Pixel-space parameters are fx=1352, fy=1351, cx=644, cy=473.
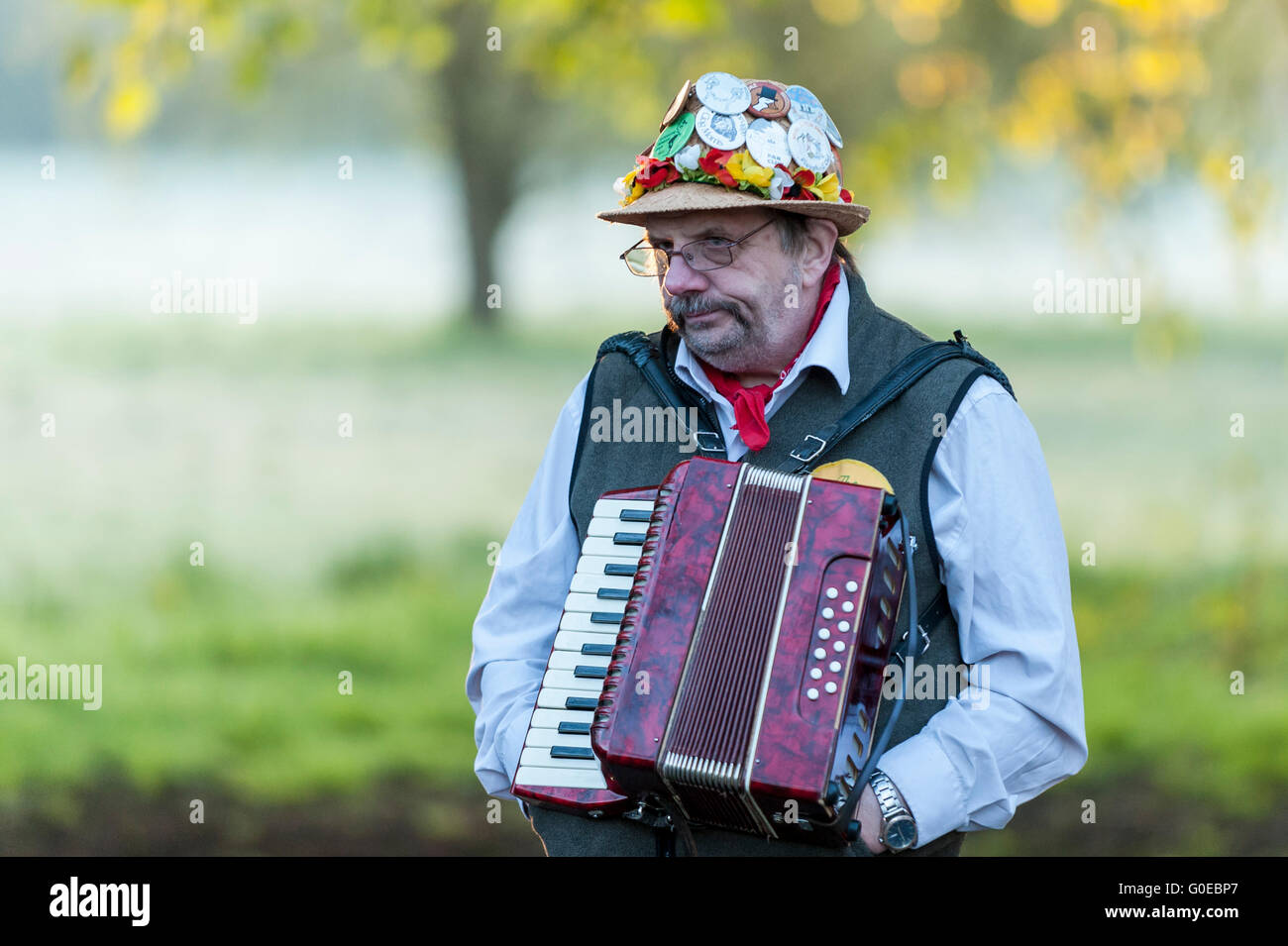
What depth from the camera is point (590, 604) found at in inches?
96.0

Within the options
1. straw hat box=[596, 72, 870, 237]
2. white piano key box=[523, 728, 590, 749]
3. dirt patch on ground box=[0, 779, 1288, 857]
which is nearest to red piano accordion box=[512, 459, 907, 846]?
white piano key box=[523, 728, 590, 749]

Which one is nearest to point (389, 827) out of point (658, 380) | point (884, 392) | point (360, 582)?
point (360, 582)

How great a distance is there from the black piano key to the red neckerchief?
2.07 feet

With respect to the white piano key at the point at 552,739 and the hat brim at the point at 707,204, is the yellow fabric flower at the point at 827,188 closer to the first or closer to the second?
the hat brim at the point at 707,204

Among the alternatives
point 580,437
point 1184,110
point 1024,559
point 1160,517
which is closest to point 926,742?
point 1024,559

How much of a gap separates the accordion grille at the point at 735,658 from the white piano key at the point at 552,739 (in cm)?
24

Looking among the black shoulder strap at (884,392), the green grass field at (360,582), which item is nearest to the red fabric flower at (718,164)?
the black shoulder strap at (884,392)

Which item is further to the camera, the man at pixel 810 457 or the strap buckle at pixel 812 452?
the strap buckle at pixel 812 452

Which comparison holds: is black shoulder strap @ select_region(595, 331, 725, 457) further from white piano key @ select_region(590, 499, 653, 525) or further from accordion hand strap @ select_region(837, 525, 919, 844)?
accordion hand strap @ select_region(837, 525, 919, 844)

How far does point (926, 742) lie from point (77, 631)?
484 centimetres

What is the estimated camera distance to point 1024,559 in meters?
2.33

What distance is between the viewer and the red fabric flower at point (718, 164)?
2457mm

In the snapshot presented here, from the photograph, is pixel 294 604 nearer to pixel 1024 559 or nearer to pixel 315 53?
pixel 315 53

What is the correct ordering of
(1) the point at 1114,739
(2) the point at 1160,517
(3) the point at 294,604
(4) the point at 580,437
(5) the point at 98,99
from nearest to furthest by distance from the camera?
(4) the point at 580,437
(1) the point at 1114,739
(3) the point at 294,604
(2) the point at 1160,517
(5) the point at 98,99
